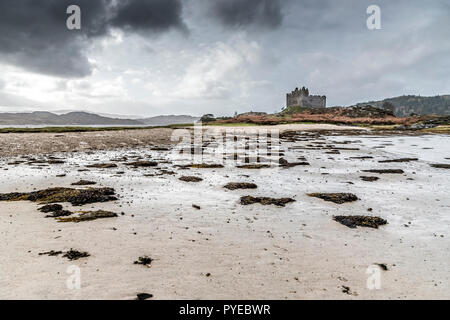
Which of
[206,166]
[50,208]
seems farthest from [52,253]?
[206,166]

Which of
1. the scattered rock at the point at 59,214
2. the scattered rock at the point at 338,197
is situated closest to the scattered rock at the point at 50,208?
the scattered rock at the point at 59,214

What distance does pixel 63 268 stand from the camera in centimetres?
578

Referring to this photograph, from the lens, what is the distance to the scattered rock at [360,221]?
899 cm

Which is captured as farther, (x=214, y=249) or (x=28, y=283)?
(x=214, y=249)

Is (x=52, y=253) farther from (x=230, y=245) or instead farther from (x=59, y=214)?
(x=230, y=245)

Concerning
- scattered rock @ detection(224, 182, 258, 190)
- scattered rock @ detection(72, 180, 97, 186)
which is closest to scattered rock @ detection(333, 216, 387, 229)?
scattered rock @ detection(224, 182, 258, 190)

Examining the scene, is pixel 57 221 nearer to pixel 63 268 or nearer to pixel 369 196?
pixel 63 268

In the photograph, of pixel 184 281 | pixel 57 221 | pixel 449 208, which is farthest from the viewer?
pixel 449 208

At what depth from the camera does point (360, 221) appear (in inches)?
364

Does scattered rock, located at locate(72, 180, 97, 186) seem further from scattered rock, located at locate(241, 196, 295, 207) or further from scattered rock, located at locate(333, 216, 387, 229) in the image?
scattered rock, located at locate(333, 216, 387, 229)

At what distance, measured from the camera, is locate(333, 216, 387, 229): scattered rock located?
29.5 feet
